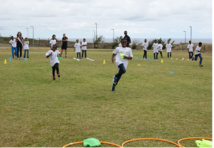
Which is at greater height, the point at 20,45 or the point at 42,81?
the point at 20,45

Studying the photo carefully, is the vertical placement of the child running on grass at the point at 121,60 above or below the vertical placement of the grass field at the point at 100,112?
above

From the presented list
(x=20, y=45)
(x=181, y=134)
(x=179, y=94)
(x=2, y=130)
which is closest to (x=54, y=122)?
(x=2, y=130)

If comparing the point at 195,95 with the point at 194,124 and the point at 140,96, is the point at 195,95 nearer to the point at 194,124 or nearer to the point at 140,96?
the point at 140,96

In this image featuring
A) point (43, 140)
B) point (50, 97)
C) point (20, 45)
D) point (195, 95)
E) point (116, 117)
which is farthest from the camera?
point (20, 45)

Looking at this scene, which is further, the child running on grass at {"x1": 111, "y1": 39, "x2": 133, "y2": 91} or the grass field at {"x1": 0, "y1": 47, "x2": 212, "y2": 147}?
the child running on grass at {"x1": 111, "y1": 39, "x2": 133, "y2": 91}

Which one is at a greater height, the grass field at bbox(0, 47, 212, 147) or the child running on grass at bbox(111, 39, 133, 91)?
the child running on grass at bbox(111, 39, 133, 91)

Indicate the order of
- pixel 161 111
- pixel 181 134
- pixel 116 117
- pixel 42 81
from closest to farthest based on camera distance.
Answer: pixel 181 134 → pixel 116 117 → pixel 161 111 → pixel 42 81

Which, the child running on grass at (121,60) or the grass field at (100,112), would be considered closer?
the grass field at (100,112)

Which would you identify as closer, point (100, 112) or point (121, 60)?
point (100, 112)

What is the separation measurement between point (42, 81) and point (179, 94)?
239 inches

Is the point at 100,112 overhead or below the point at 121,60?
below

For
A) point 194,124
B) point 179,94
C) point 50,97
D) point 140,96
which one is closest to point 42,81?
point 50,97

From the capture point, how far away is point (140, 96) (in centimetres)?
1010

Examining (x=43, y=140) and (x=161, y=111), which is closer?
(x=43, y=140)
